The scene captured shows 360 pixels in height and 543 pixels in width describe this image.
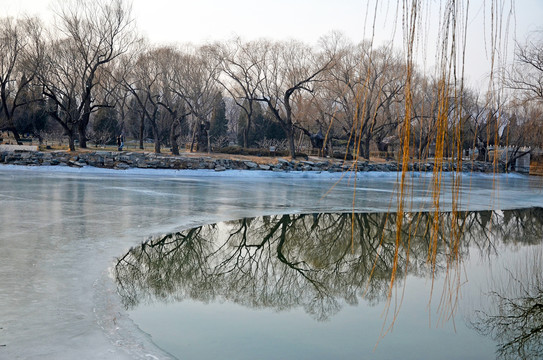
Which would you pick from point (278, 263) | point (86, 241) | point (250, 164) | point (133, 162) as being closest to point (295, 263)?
point (278, 263)

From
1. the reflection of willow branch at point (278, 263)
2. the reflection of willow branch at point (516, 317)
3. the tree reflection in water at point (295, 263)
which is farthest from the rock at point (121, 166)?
the reflection of willow branch at point (516, 317)

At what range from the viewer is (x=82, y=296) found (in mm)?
4805

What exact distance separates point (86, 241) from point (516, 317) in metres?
5.68

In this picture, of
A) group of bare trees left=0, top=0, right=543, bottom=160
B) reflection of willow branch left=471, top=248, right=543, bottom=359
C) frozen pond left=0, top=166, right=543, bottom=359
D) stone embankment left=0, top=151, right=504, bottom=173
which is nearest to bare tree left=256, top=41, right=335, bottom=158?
group of bare trees left=0, top=0, right=543, bottom=160

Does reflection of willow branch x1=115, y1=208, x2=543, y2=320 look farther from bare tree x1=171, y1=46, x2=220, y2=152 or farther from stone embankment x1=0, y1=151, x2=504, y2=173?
bare tree x1=171, y1=46, x2=220, y2=152

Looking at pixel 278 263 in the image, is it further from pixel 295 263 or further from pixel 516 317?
pixel 516 317

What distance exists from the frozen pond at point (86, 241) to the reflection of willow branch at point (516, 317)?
28.6 inches

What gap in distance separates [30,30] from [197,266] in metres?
34.0

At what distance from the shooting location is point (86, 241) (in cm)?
730

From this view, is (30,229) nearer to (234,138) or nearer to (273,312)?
(273,312)

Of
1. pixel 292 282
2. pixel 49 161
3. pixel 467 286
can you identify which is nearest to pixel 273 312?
pixel 292 282

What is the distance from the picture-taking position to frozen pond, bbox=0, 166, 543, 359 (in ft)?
12.3

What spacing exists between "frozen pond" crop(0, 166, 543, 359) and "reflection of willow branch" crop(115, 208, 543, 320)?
0.42 m

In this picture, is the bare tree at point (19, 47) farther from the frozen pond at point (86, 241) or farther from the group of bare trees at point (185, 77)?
the frozen pond at point (86, 241)
